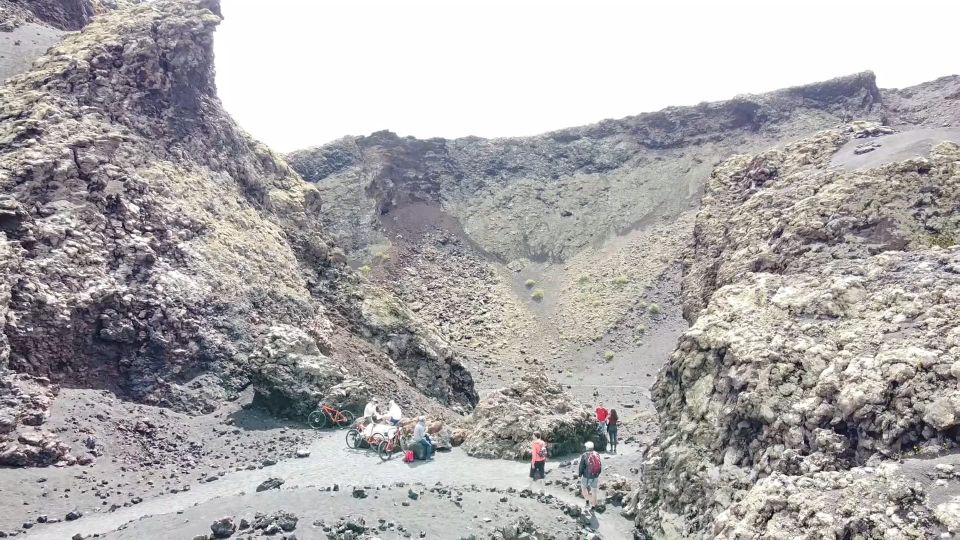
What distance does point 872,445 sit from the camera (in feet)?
32.2

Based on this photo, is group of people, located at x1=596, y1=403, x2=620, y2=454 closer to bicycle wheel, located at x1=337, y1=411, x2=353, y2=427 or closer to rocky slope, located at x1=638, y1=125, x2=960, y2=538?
rocky slope, located at x1=638, y1=125, x2=960, y2=538

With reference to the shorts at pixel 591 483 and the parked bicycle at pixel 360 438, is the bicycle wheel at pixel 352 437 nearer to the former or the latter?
the parked bicycle at pixel 360 438

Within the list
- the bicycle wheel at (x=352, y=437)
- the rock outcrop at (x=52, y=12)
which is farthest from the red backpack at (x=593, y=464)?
the rock outcrop at (x=52, y=12)

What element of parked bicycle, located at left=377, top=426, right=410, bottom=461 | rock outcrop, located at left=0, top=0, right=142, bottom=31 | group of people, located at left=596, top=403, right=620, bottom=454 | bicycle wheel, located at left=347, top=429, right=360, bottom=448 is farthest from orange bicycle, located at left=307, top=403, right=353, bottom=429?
rock outcrop, located at left=0, top=0, right=142, bottom=31

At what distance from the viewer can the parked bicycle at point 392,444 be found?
59.9ft

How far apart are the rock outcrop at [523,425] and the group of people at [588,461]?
1.51 feet

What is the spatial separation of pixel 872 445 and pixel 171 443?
18220 millimetres

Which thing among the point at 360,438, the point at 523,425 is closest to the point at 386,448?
the point at 360,438

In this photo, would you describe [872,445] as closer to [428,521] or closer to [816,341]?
[816,341]

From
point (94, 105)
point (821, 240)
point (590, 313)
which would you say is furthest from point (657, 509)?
point (590, 313)

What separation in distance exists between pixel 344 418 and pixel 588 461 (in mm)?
10132

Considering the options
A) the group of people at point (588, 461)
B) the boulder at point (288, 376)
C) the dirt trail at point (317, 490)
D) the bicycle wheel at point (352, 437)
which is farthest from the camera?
the boulder at point (288, 376)

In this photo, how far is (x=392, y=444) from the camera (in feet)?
60.8

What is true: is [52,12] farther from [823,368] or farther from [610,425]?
[823,368]
